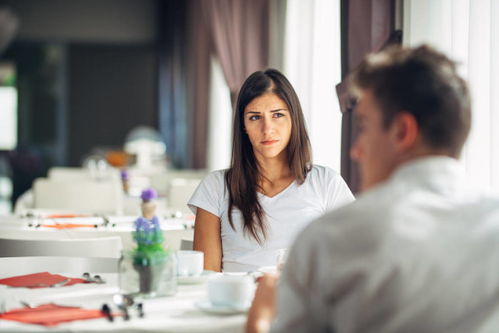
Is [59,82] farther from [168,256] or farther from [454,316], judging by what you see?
[454,316]

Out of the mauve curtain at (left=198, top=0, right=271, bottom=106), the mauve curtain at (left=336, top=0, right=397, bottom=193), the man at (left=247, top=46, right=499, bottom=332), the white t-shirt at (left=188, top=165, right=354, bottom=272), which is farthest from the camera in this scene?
the mauve curtain at (left=198, top=0, right=271, bottom=106)

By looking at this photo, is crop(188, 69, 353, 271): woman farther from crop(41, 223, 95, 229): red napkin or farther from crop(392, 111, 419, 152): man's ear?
crop(392, 111, 419, 152): man's ear

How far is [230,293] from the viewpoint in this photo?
62.7 inches

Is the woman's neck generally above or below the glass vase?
above

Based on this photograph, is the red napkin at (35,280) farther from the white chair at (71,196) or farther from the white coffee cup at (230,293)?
the white chair at (71,196)

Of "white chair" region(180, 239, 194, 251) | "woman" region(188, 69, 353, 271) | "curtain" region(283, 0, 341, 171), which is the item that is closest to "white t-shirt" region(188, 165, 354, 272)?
"woman" region(188, 69, 353, 271)

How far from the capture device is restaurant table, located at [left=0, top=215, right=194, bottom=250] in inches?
118

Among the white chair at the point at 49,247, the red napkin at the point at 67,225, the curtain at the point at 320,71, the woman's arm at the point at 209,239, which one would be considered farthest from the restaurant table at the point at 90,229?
the curtain at the point at 320,71

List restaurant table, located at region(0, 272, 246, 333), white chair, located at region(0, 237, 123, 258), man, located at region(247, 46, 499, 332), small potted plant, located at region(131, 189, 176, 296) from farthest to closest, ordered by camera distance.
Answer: white chair, located at region(0, 237, 123, 258) → small potted plant, located at region(131, 189, 176, 296) → restaurant table, located at region(0, 272, 246, 333) → man, located at region(247, 46, 499, 332)

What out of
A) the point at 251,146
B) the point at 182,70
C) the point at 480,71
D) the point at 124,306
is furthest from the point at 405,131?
the point at 182,70

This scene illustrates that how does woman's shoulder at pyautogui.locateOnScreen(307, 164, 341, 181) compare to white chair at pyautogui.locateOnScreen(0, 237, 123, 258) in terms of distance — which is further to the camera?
white chair at pyautogui.locateOnScreen(0, 237, 123, 258)

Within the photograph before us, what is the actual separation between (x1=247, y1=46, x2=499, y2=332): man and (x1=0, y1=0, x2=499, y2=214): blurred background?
104 centimetres

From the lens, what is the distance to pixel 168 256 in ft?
5.76

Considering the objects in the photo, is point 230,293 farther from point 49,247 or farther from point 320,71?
point 320,71
